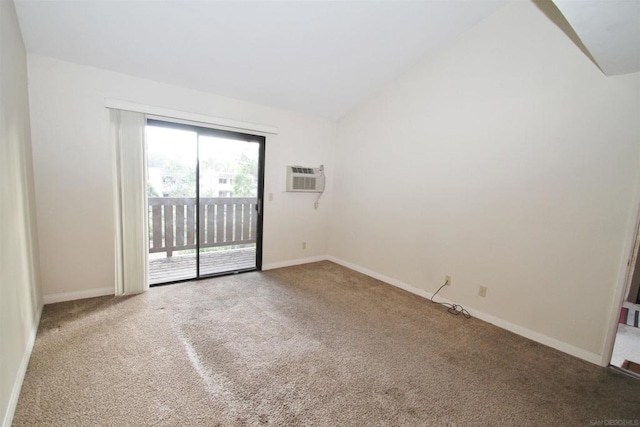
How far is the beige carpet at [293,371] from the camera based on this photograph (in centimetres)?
159

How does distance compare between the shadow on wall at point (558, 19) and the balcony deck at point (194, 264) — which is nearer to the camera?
the shadow on wall at point (558, 19)

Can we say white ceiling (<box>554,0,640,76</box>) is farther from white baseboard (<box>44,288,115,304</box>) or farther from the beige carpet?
white baseboard (<box>44,288,115,304</box>)

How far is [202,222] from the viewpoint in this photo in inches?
166

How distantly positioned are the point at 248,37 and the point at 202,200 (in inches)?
93.2

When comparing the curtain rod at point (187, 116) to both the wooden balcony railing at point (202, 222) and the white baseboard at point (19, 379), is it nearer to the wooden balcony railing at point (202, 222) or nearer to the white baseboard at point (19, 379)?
the wooden balcony railing at point (202, 222)

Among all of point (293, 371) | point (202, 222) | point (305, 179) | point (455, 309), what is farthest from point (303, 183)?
point (293, 371)

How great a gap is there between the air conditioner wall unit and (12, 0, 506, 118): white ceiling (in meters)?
1.17

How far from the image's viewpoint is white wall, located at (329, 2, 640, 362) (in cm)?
218

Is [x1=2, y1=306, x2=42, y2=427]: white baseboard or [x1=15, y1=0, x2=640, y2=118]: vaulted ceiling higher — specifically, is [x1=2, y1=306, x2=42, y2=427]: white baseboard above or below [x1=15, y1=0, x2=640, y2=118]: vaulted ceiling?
below

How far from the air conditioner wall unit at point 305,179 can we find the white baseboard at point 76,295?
2.47 meters

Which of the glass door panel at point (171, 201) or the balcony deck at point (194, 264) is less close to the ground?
the glass door panel at point (171, 201)

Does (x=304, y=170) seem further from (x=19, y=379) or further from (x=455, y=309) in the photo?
(x=19, y=379)

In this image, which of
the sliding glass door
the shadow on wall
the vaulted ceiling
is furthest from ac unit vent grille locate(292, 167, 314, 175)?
the shadow on wall

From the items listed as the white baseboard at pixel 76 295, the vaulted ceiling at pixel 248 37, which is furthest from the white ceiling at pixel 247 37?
the white baseboard at pixel 76 295
